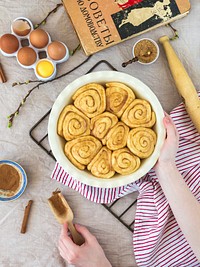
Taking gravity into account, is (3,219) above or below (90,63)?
below

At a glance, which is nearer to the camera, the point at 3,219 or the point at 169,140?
the point at 169,140

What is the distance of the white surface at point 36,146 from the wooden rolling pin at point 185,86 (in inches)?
1.6

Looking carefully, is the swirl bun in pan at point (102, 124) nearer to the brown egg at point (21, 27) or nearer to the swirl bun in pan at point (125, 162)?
the swirl bun in pan at point (125, 162)

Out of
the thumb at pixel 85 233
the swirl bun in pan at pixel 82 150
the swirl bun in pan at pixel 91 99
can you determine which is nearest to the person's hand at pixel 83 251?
the thumb at pixel 85 233

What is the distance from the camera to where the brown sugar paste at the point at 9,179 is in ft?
3.60

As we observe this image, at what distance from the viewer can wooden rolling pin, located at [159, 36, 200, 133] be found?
3.53 ft

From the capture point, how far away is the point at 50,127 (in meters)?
0.98

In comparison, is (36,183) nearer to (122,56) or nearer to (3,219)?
(3,219)

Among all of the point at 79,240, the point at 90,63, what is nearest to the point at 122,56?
the point at 90,63

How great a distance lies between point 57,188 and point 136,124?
0.29m

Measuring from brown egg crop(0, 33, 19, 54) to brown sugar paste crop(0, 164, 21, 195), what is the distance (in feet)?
0.96

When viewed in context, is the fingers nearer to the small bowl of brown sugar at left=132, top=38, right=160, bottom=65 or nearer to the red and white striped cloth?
the red and white striped cloth

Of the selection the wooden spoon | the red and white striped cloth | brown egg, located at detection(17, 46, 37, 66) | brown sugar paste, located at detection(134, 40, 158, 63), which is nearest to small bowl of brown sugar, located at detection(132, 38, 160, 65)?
brown sugar paste, located at detection(134, 40, 158, 63)

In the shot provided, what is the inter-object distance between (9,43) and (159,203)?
21.8 inches
